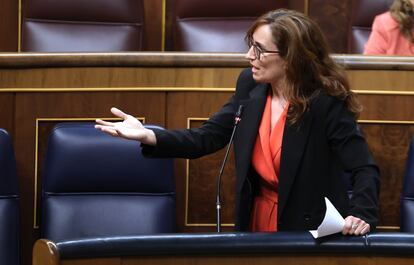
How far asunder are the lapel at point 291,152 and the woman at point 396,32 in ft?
2.32

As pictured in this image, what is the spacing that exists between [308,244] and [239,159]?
0.29 meters

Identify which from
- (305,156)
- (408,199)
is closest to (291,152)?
(305,156)

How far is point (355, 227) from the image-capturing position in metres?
0.92

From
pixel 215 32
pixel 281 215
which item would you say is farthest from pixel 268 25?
pixel 215 32

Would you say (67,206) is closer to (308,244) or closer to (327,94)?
(327,94)

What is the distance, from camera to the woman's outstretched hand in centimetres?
107

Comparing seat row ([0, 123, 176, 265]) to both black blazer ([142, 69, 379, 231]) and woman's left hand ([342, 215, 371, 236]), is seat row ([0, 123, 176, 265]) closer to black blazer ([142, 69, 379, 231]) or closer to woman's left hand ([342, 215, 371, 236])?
black blazer ([142, 69, 379, 231])

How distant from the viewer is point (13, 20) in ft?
6.56

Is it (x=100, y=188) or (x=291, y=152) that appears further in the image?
(x=100, y=188)

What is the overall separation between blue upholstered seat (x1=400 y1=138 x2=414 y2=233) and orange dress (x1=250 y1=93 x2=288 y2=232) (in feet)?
0.94

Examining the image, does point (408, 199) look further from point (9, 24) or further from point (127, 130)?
point (9, 24)

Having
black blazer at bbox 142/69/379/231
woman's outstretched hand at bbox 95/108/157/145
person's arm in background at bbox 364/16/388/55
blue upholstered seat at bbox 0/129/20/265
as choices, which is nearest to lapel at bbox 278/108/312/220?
black blazer at bbox 142/69/379/231

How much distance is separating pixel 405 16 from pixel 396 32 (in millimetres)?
37

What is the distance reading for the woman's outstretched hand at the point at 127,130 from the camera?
107 cm
